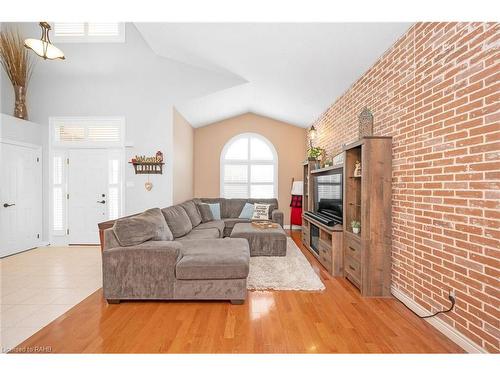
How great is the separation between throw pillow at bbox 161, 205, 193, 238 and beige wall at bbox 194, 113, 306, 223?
2.72 m

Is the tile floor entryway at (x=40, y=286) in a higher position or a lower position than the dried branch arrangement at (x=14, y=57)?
lower

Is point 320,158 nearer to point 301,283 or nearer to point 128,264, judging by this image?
point 301,283

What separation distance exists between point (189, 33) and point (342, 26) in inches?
90.2

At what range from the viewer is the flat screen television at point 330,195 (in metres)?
3.61

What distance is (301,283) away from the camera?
9.57 feet

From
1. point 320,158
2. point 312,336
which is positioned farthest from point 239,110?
point 312,336

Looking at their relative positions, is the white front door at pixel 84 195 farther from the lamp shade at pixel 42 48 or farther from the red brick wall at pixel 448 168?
the red brick wall at pixel 448 168

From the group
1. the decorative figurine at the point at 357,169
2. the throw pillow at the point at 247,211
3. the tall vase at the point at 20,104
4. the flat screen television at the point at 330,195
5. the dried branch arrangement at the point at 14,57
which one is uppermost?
the dried branch arrangement at the point at 14,57

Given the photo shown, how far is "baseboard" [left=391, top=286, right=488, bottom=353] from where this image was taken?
1.69 meters

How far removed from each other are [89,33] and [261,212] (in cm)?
491

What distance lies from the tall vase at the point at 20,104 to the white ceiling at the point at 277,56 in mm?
2615

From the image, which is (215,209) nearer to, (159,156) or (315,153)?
(159,156)

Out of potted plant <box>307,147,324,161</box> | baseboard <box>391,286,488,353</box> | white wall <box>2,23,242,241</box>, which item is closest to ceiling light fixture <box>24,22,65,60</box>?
white wall <box>2,23,242,241</box>

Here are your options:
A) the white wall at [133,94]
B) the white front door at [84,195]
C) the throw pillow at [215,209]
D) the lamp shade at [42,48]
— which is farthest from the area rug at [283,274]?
the lamp shade at [42,48]
